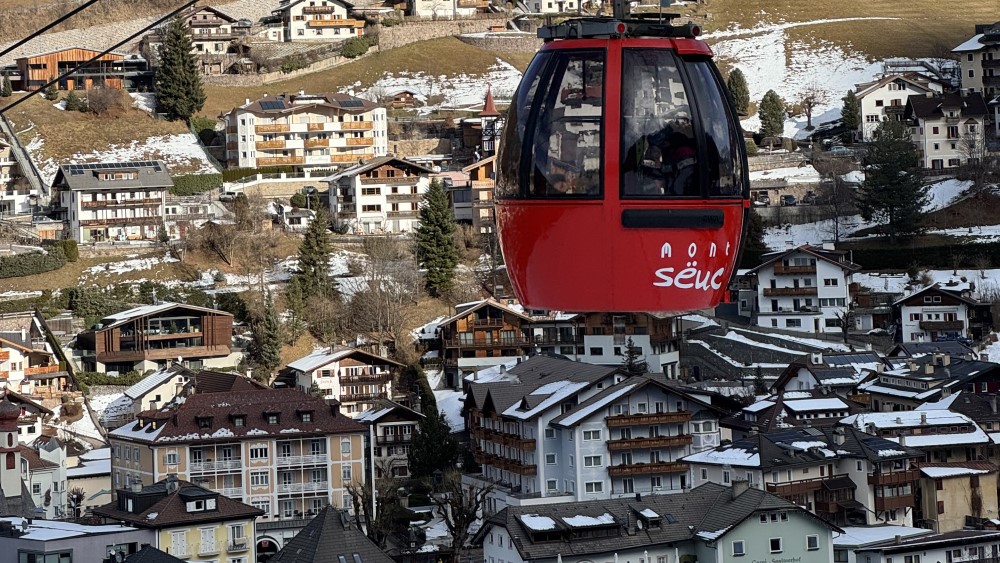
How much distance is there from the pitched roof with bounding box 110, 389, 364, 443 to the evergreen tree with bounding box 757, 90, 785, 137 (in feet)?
105

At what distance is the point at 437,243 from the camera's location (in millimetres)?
56938

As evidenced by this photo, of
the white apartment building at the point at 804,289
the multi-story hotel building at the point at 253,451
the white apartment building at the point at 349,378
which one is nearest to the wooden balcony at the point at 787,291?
the white apartment building at the point at 804,289

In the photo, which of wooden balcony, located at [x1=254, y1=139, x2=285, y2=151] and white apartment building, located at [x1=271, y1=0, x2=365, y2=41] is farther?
white apartment building, located at [x1=271, y1=0, x2=365, y2=41]

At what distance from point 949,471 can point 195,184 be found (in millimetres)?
32960

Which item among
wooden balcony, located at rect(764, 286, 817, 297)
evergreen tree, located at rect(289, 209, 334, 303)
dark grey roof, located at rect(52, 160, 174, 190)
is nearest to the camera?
evergreen tree, located at rect(289, 209, 334, 303)

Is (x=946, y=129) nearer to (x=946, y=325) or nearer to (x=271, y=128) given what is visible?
(x=946, y=325)

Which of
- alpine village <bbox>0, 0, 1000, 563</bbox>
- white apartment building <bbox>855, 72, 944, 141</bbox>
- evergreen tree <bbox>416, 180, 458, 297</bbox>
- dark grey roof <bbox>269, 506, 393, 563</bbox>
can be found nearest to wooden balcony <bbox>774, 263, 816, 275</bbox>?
alpine village <bbox>0, 0, 1000, 563</bbox>

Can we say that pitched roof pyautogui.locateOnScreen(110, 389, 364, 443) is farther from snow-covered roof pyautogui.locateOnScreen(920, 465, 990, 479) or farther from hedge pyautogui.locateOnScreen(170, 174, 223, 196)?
hedge pyautogui.locateOnScreen(170, 174, 223, 196)

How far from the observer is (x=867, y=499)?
3894cm

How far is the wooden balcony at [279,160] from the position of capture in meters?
69.1

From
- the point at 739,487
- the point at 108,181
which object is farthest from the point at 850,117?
the point at 739,487

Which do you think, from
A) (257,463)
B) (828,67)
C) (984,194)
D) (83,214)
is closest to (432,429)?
(257,463)

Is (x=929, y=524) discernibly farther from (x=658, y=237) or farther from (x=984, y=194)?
(x=658, y=237)

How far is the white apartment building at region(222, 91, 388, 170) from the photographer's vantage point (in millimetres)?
68688
